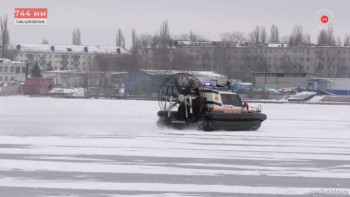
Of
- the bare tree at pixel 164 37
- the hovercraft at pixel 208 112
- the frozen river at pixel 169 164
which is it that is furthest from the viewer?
the bare tree at pixel 164 37

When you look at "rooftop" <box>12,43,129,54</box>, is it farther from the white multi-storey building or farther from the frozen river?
the frozen river

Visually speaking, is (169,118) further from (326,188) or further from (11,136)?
(326,188)

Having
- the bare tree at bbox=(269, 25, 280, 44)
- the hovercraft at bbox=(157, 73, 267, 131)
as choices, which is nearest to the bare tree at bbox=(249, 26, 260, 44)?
the bare tree at bbox=(269, 25, 280, 44)

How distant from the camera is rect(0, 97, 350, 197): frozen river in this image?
37.2 ft

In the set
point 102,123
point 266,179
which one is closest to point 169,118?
point 102,123

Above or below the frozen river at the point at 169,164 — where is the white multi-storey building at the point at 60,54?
above

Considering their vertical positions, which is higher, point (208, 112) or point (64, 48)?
point (64, 48)

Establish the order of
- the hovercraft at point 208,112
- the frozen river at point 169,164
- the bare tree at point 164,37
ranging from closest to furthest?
the frozen river at point 169,164 < the hovercraft at point 208,112 < the bare tree at point 164,37

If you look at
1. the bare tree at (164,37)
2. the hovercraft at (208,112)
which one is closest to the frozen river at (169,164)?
the hovercraft at (208,112)

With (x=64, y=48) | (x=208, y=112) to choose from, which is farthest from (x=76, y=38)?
(x=208, y=112)

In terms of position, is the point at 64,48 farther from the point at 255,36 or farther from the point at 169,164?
the point at 169,164

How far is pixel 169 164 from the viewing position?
1442 cm

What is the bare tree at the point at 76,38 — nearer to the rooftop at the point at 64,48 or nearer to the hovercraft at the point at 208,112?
the rooftop at the point at 64,48

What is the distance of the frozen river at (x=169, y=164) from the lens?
11.3m
